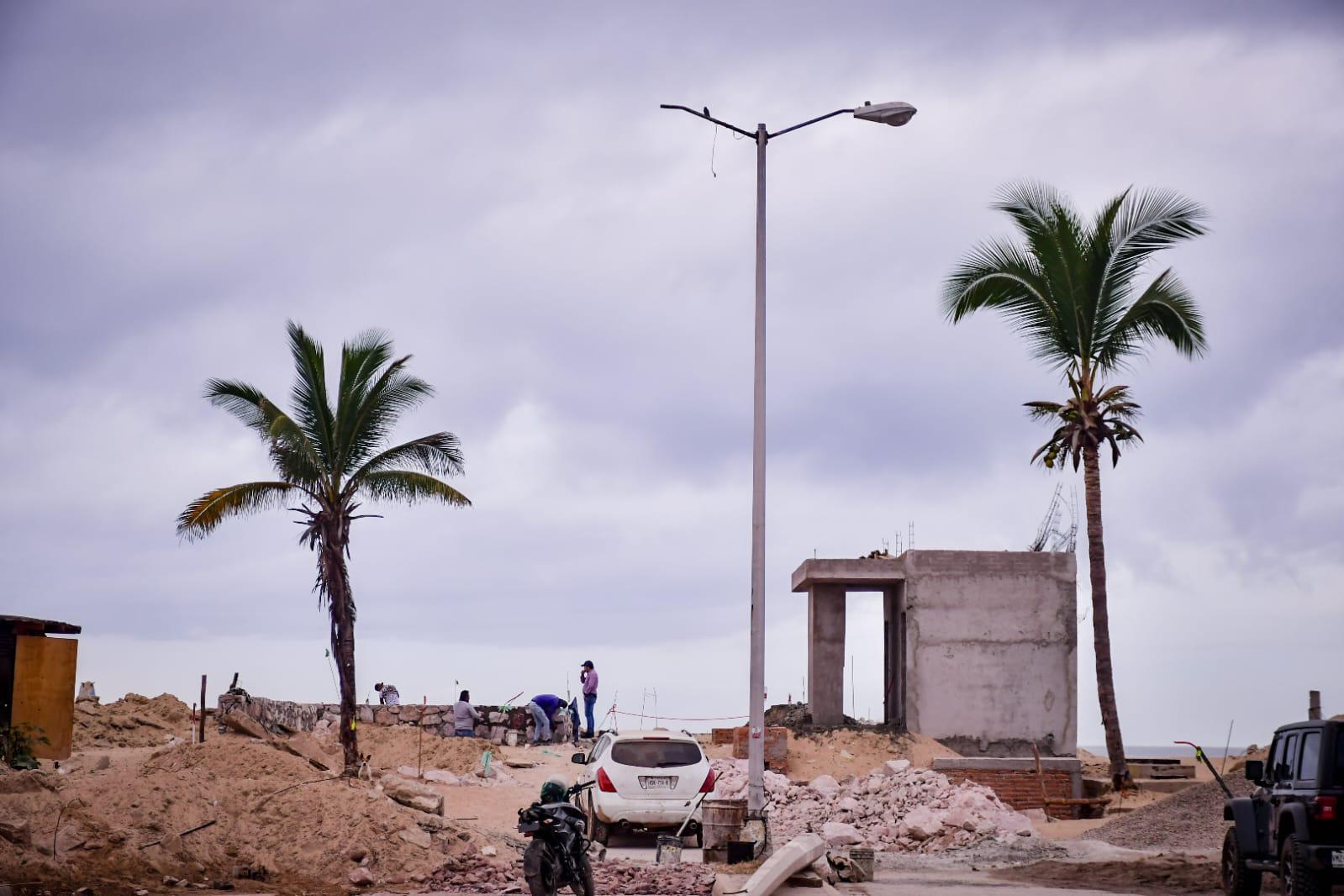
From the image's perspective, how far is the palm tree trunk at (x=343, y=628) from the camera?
26.7 m

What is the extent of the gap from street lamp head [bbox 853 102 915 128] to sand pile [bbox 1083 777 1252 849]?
12003mm

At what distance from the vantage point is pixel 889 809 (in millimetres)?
26781

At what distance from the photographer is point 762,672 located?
19281 millimetres

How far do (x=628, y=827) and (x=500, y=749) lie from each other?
607 inches

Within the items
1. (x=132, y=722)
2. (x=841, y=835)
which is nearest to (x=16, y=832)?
(x=841, y=835)

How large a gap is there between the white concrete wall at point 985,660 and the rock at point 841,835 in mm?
7831

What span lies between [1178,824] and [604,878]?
11.8 metres

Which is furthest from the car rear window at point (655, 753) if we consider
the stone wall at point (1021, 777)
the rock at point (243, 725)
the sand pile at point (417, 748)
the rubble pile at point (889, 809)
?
the sand pile at point (417, 748)

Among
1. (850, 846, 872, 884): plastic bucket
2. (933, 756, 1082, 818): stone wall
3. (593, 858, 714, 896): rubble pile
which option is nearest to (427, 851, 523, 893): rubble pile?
(593, 858, 714, 896): rubble pile

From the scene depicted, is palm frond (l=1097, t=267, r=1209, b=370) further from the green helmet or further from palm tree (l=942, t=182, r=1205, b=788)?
the green helmet

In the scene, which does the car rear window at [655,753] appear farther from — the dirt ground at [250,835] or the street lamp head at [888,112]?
the street lamp head at [888,112]

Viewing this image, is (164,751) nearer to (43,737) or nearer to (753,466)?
(43,737)

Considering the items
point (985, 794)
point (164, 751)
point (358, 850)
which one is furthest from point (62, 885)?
point (985, 794)

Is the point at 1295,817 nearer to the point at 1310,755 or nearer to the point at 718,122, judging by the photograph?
the point at 1310,755
